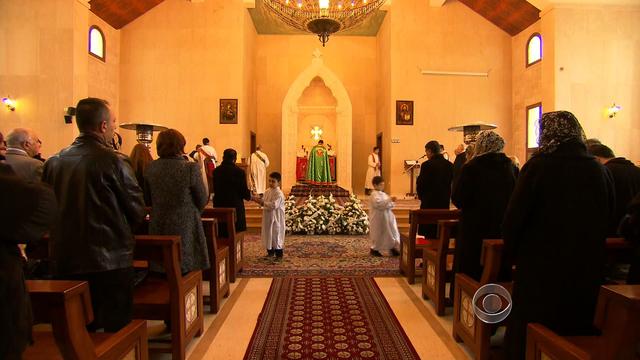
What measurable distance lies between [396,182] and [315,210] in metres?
6.08

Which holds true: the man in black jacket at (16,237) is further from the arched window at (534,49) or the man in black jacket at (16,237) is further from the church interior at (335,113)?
the arched window at (534,49)

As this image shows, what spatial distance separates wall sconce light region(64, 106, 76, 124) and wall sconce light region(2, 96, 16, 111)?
1.25 meters

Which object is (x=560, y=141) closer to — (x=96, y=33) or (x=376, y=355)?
→ (x=376, y=355)

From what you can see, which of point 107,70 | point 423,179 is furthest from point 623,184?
point 107,70

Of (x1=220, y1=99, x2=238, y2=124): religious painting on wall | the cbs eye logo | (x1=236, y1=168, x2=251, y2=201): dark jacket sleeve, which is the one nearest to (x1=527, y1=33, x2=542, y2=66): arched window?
(x1=220, y1=99, x2=238, y2=124): religious painting on wall

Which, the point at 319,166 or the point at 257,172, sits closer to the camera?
the point at 257,172

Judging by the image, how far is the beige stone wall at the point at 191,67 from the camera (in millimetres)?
14102

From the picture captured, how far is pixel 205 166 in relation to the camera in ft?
37.3

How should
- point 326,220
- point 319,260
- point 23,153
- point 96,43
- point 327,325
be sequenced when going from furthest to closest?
point 96,43, point 326,220, point 319,260, point 23,153, point 327,325

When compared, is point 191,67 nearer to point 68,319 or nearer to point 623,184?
point 623,184

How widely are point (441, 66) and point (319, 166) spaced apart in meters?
5.37

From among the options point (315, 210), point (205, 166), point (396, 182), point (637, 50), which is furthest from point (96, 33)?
point (637, 50)

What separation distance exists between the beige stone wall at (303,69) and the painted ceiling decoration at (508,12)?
458 cm

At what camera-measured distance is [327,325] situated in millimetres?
3695
